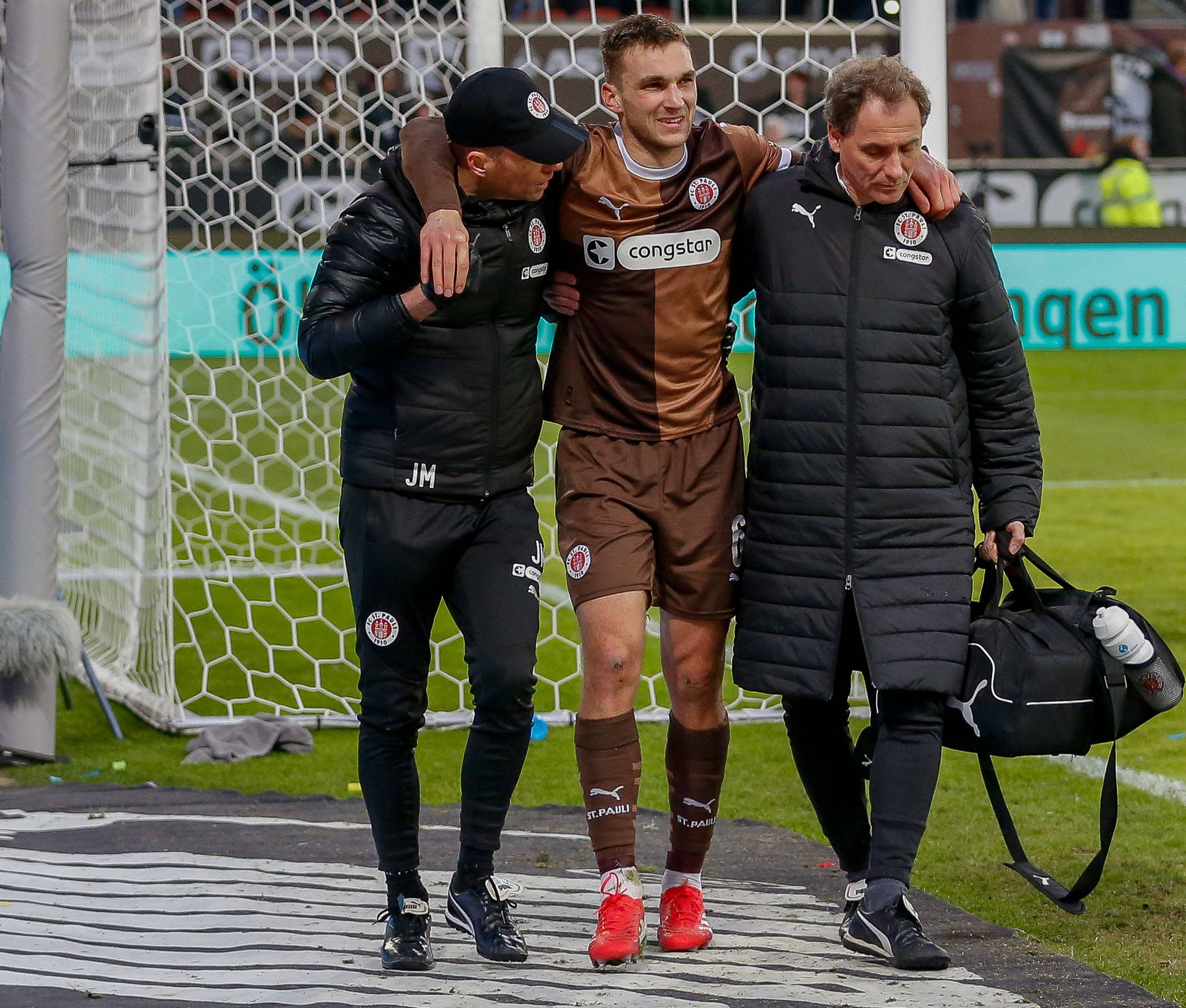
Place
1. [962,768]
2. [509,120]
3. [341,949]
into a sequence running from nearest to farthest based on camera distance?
A: 1. [509,120]
2. [341,949]
3. [962,768]

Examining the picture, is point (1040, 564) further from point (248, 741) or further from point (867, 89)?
point (248, 741)

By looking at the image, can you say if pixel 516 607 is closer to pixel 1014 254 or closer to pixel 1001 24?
pixel 1014 254

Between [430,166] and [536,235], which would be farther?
[536,235]

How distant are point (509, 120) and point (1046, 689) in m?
1.49

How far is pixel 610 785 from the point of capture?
3.53 meters

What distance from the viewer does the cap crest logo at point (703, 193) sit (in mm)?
3551

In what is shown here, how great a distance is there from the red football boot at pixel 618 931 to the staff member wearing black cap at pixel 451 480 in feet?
0.61

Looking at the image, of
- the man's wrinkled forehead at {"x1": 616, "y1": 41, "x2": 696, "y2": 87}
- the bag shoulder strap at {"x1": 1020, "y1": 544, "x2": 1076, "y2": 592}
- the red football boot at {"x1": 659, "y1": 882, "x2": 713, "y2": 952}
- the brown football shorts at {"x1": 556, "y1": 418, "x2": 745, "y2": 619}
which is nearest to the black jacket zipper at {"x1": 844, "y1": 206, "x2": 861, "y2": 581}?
the brown football shorts at {"x1": 556, "y1": 418, "x2": 745, "y2": 619}

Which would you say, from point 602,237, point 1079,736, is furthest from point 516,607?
point 1079,736

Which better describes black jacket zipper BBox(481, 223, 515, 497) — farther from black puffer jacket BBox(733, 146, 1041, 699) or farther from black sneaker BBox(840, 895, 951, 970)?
black sneaker BBox(840, 895, 951, 970)

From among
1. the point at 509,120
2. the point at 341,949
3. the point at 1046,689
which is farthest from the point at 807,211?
the point at 341,949

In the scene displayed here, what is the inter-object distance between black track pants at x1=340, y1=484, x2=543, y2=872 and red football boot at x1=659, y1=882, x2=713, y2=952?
0.39 meters

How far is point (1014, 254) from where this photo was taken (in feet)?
52.7

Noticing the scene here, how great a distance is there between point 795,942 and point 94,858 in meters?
1.77
